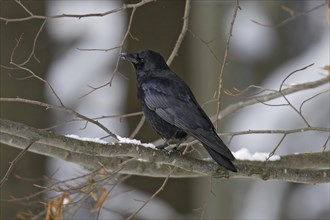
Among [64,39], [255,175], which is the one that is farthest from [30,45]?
[255,175]

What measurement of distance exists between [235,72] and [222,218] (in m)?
1.80

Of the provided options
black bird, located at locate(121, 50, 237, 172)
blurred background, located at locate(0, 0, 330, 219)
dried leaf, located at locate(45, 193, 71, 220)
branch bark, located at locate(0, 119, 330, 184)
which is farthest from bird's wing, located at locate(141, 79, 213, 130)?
blurred background, located at locate(0, 0, 330, 219)

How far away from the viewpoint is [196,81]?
9.51 metres

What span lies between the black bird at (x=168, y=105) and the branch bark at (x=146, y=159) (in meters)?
0.20

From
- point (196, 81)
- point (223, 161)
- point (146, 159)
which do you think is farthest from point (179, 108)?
point (196, 81)

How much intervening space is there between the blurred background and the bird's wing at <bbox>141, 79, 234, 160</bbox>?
11.4 feet

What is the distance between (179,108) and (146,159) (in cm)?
81

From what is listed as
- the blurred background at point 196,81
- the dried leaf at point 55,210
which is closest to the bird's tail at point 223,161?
the dried leaf at point 55,210

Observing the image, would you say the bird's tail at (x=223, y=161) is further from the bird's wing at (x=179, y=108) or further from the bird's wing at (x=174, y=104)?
the bird's wing at (x=174, y=104)

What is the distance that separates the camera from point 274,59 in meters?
10.2

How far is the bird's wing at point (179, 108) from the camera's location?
461 centimetres

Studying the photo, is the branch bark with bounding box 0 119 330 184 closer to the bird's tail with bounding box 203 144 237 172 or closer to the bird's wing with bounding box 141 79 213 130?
the bird's tail with bounding box 203 144 237 172

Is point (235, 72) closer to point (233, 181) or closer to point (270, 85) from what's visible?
point (270, 85)

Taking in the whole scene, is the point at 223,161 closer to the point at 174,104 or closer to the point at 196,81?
the point at 174,104
